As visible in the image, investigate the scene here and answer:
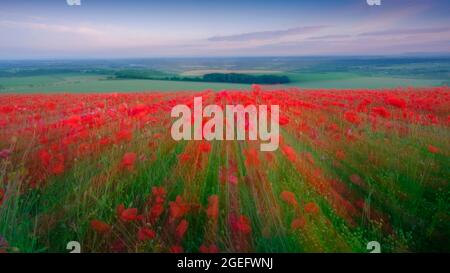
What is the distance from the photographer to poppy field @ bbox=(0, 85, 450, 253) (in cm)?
206

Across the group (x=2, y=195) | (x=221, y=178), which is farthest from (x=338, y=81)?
(x=2, y=195)

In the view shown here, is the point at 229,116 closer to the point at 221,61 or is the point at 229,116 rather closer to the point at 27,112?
the point at 221,61

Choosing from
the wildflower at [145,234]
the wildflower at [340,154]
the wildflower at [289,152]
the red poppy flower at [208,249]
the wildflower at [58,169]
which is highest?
the wildflower at [289,152]

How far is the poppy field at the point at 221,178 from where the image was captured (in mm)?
2057

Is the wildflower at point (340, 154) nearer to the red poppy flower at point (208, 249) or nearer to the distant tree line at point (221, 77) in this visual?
the distant tree line at point (221, 77)

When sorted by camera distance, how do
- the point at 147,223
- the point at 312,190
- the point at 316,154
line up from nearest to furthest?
the point at 147,223 → the point at 312,190 → the point at 316,154

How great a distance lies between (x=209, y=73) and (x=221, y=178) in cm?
104

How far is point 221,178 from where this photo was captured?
224 cm

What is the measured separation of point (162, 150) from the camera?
247 cm

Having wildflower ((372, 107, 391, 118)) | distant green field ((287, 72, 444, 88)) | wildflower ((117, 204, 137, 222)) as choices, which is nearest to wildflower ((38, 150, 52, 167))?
wildflower ((117, 204, 137, 222))

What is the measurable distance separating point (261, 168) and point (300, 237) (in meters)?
0.52

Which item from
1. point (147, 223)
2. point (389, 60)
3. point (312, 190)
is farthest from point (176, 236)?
point (389, 60)

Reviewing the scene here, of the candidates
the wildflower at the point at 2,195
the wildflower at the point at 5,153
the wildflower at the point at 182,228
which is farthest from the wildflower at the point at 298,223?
the wildflower at the point at 5,153

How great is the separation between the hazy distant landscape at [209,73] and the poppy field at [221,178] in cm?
10
